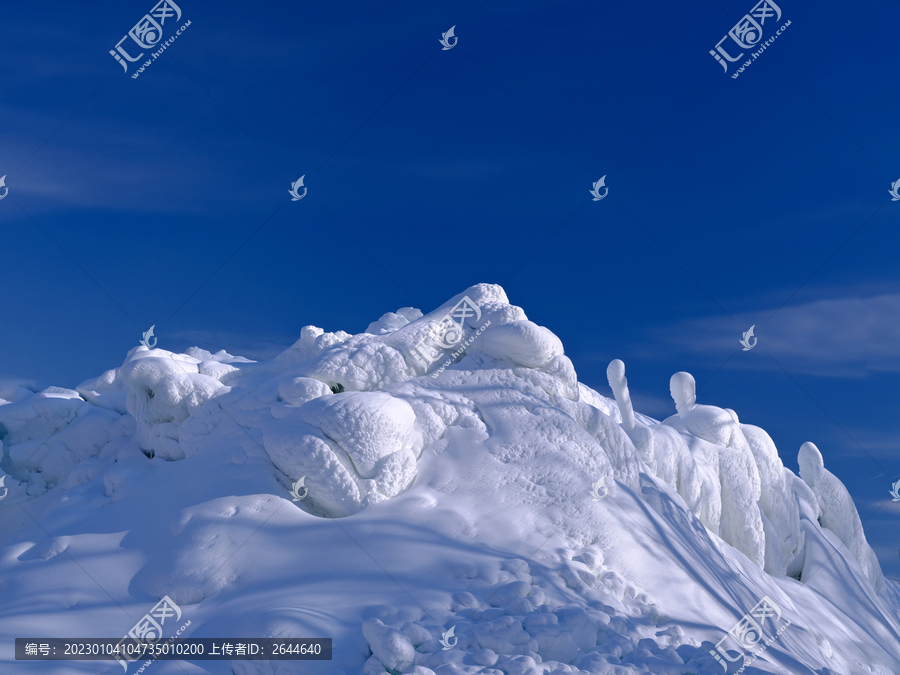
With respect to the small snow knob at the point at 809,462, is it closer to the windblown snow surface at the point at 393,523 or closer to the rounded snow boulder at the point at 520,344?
the windblown snow surface at the point at 393,523

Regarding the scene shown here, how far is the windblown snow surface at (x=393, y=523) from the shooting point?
4.62m

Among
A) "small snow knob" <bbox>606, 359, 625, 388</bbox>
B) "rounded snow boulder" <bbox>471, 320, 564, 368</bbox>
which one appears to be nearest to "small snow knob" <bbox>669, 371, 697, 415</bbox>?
"small snow knob" <bbox>606, 359, 625, 388</bbox>

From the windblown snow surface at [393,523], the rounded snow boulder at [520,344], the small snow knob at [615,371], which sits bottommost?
the windblown snow surface at [393,523]

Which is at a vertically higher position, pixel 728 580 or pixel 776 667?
pixel 728 580

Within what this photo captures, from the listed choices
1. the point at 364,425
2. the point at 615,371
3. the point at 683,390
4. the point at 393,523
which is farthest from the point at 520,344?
the point at 683,390

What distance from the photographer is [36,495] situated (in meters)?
7.80

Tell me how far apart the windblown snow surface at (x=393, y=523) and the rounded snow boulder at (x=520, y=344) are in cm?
2

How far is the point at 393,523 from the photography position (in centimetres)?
549

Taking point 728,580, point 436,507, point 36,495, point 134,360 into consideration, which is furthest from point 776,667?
point 36,495

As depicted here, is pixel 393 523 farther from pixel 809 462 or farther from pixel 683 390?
pixel 809 462

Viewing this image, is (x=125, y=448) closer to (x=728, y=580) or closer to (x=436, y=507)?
(x=436, y=507)

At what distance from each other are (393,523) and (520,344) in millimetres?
2448

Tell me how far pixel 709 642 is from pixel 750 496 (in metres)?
4.82

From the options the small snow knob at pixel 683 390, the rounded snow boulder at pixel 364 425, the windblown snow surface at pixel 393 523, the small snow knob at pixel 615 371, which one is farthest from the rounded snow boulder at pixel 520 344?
the small snow knob at pixel 683 390
